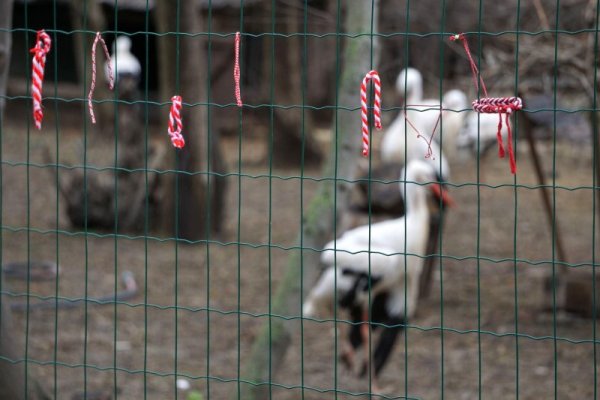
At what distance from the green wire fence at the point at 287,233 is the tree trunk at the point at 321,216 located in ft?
0.04

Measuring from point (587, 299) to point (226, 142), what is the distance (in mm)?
9099

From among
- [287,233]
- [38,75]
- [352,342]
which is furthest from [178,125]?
[287,233]

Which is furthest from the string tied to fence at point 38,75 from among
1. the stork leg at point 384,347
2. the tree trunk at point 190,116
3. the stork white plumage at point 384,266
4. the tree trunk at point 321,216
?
the tree trunk at point 190,116

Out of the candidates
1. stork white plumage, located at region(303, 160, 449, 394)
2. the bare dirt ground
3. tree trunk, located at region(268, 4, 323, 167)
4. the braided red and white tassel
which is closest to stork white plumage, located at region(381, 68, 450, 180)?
the bare dirt ground

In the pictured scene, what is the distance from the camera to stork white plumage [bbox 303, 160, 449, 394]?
220 inches

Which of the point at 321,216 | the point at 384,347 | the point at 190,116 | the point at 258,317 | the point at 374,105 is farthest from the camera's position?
the point at 190,116

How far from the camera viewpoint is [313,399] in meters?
5.44

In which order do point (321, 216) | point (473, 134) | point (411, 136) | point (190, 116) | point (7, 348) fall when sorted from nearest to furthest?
1. point (7, 348)
2. point (321, 216)
3. point (411, 136)
4. point (190, 116)
5. point (473, 134)

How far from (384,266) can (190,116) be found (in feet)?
11.4

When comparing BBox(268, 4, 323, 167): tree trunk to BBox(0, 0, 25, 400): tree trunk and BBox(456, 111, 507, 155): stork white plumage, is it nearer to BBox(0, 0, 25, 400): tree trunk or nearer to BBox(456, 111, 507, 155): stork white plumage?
BBox(456, 111, 507, 155): stork white plumage

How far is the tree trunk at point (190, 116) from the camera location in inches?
336

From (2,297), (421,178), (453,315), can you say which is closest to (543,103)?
(453,315)

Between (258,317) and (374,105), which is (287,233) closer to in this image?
(258,317)

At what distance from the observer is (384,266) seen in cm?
558
